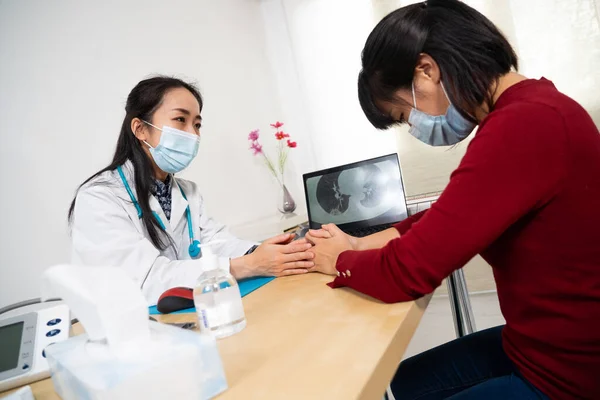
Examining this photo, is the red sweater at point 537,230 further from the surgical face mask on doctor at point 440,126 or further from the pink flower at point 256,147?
the pink flower at point 256,147

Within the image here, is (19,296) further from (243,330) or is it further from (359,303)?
(359,303)

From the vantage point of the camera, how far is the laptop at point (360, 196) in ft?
4.97

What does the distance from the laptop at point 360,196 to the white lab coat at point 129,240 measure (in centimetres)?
48

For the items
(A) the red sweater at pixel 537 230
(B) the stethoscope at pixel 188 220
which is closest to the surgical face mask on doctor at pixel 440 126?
(A) the red sweater at pixel 537 230

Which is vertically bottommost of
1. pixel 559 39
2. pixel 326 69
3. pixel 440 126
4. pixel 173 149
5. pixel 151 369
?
pixel 151 369

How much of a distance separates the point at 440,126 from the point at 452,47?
0.67ft

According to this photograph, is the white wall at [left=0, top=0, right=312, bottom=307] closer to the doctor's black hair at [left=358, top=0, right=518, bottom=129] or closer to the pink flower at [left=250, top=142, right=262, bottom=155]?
the pink flower at [left=250, top=142, right=262, bottom=155]

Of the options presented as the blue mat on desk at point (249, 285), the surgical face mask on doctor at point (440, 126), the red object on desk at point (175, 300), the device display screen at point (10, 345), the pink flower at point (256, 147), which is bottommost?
the blue mat on desk at point (249, 285)

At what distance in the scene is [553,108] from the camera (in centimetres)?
56

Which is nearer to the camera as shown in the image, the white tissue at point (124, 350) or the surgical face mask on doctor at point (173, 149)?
the white tissue at point (124, 350)

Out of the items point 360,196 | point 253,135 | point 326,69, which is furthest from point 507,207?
point 326,69

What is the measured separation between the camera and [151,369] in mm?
406

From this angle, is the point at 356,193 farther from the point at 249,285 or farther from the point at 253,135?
the point at 253,135

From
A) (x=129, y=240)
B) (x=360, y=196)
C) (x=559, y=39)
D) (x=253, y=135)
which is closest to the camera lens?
(x=129, y=240)
